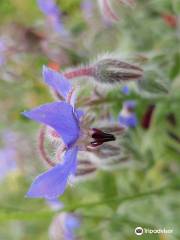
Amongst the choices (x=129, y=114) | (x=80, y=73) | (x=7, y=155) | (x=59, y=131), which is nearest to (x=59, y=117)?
(x=59, y=131)

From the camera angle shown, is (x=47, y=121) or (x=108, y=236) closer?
(x=47, y=121)

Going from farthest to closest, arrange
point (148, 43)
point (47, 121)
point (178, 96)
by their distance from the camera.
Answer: point (148, 43) < point (178, 96) < point (47, 121)

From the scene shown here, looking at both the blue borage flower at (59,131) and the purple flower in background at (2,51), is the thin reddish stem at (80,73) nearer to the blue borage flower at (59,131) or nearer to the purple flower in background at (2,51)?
the blue borage flower at (59,131)

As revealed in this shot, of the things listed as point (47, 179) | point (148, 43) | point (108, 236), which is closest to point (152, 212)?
point (108, 236)

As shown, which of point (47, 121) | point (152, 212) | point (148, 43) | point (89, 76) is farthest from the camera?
point (148, 43)

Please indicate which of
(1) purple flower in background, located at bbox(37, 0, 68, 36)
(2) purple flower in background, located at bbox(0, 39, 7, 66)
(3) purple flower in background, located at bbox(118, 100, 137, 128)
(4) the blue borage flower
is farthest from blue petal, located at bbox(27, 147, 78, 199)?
(1) purple flower in background, located at bbox(37, 0, 68, 36)

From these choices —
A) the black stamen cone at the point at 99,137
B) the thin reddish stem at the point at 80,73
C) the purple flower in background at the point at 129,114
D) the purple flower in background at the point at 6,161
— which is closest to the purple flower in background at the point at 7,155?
the purple flower in background at the point at 6,161

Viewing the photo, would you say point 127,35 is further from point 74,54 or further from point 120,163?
point 120,163
